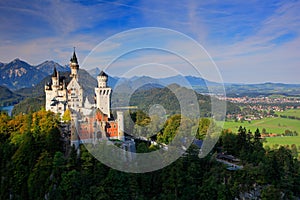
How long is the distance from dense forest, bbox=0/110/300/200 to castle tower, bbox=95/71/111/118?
4527 millimetres

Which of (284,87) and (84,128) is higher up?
(284,87)

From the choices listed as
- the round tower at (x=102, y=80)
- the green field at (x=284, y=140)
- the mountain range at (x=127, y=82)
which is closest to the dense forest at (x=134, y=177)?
the mountain range at (x=127, y=82)

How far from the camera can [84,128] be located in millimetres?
21812

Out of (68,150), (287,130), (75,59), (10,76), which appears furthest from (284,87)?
(10,76)

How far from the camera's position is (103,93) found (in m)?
25.7

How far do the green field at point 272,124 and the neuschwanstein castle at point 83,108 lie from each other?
2200 cm

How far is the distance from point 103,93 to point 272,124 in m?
31.7

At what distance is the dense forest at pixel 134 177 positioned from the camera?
17.4 meters

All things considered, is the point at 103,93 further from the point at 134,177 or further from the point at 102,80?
the point at 134,177

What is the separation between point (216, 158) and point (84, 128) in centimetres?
950

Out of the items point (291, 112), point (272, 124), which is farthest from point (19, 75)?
point (272, 124)

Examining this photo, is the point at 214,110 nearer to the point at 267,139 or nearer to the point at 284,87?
the point at 267,139

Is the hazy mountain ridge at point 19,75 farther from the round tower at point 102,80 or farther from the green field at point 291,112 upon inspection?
the round tower at point 102,80

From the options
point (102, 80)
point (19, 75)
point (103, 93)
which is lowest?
point (103, 93)
